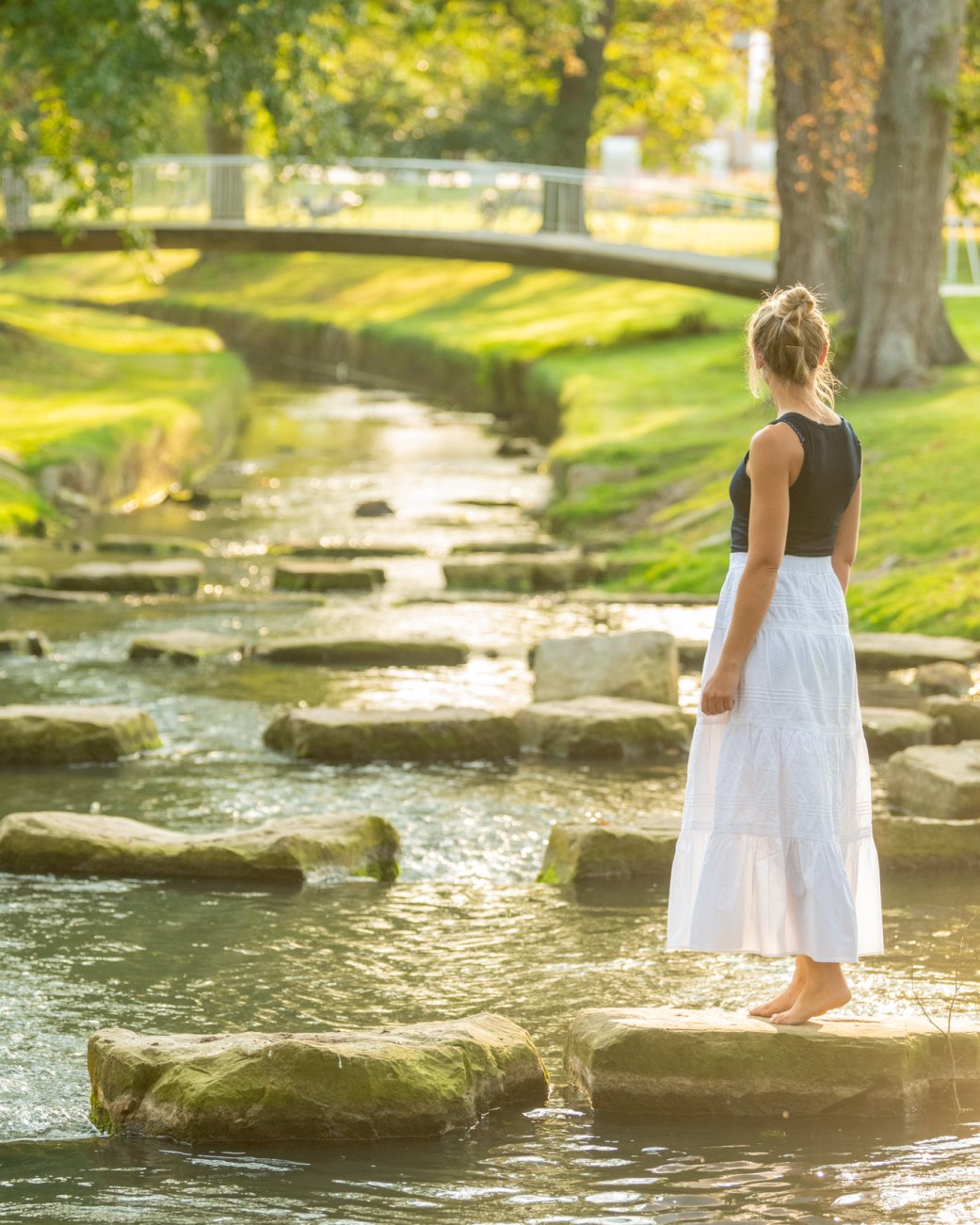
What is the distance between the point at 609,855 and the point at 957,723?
3.18 m

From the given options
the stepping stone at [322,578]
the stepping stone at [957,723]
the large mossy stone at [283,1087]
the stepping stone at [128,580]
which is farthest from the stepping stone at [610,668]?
the large mossy stone at [283,1087]

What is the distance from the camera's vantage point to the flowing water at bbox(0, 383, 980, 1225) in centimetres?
476

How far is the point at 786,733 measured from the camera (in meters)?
5.53

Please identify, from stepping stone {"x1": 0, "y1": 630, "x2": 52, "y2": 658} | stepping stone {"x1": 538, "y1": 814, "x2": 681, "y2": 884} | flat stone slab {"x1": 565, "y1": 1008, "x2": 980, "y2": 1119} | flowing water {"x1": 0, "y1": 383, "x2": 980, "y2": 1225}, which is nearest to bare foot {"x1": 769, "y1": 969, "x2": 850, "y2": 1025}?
flat stone slab {"x1": 565, "y1": 1008, "x2": 980, "y2": 1119}

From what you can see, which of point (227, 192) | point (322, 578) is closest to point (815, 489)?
point (322, 578)

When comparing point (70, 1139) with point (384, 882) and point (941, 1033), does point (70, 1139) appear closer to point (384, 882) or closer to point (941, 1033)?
point (941, 1033)

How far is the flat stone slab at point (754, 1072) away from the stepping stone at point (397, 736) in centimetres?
468

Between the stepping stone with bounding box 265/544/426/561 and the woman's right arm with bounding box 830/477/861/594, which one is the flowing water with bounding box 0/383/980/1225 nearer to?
the woman's right arm with bounding box 830/477/861/594

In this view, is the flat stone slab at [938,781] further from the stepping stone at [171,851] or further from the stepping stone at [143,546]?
the stepping stone at [143,546]

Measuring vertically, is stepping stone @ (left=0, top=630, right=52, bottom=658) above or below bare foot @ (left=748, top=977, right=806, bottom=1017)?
below

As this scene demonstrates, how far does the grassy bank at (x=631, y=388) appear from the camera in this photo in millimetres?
15234

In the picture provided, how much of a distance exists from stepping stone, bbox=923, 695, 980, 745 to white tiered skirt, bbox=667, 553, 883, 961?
15.6ft

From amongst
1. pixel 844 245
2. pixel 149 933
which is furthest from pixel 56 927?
pixel 844 245

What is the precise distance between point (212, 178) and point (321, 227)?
3.85 metres
